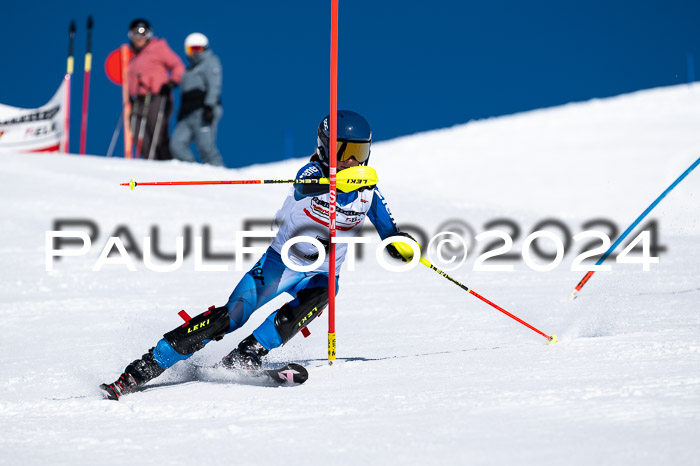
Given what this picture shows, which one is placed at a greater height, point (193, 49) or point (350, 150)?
point (193, 49)

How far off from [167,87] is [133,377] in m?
8.42

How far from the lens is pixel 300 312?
14.1 ft

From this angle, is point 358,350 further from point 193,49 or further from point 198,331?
point 193,49

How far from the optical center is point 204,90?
11547 mm

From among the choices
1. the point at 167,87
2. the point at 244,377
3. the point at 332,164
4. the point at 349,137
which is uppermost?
the point at 167,87

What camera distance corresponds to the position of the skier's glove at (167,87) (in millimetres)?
11914

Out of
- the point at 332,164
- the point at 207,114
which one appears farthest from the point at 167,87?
the point at 332,164

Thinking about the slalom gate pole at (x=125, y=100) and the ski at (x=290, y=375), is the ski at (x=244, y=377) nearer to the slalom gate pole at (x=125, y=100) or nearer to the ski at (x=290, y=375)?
the ski at (x=290, y=375)

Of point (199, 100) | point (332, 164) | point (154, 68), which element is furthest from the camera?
point (154, 68)

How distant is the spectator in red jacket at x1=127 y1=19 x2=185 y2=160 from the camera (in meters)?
11.8

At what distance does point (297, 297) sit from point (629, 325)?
2058mm

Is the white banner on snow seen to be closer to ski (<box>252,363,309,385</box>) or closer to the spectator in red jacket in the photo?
the spectator in red jacket

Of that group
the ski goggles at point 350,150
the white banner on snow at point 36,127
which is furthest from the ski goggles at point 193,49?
the ski goggles at point 350,150

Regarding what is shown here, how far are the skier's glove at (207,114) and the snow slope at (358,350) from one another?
70 cm
